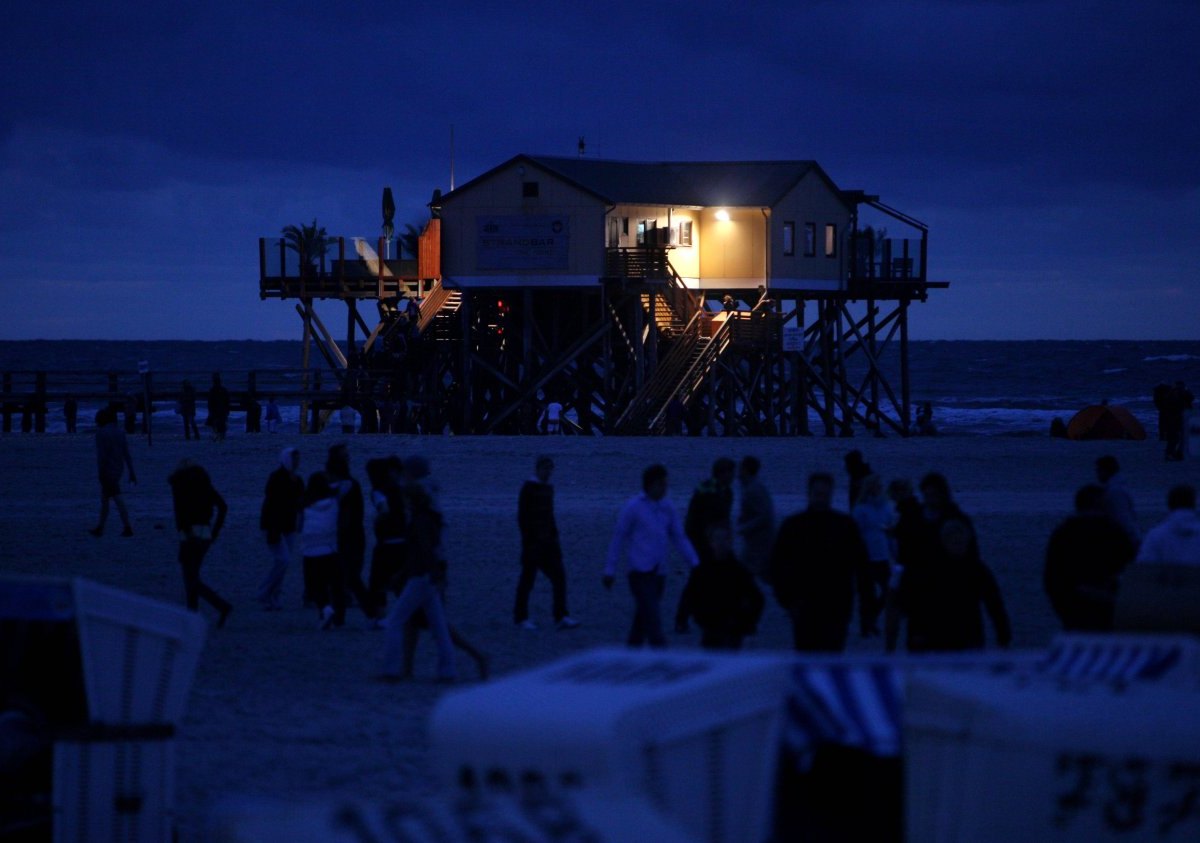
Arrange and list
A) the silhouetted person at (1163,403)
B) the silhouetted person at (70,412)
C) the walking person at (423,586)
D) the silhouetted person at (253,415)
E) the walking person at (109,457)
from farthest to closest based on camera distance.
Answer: the silhouetted person at (253,415) < the silhouetted person at (70,412) < the silhouetted person at (1163,403) < the walking person at (109,457) < the walking person at (423,586)

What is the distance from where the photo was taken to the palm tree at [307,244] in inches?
1710

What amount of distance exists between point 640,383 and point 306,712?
29313 mm

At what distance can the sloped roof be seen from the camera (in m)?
39.6

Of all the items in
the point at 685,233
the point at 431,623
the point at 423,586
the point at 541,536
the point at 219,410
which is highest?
the point at 685,233

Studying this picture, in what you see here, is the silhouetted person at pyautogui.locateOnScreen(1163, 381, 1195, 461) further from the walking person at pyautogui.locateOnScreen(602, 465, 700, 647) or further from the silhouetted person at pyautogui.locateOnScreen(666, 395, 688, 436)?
the walking person at pyautogui.locateOnScreen(602, 465, 700, 647)

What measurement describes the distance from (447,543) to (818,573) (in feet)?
33.5

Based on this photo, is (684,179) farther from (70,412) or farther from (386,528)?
(386,528)

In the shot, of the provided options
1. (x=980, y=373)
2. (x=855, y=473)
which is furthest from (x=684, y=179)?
(x=980, y=373)

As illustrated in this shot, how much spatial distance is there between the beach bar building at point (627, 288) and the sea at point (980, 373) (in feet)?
22.2

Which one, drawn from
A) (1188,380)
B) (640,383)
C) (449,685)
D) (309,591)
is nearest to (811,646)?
(449,685)

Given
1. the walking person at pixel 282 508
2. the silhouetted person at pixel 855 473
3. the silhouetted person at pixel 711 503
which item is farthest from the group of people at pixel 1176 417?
the walking person at pixel 282 508

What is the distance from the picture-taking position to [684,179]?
1649 inches

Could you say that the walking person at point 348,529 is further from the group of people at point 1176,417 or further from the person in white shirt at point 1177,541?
the group of people at point 1176,417

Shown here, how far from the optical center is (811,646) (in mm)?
8711
